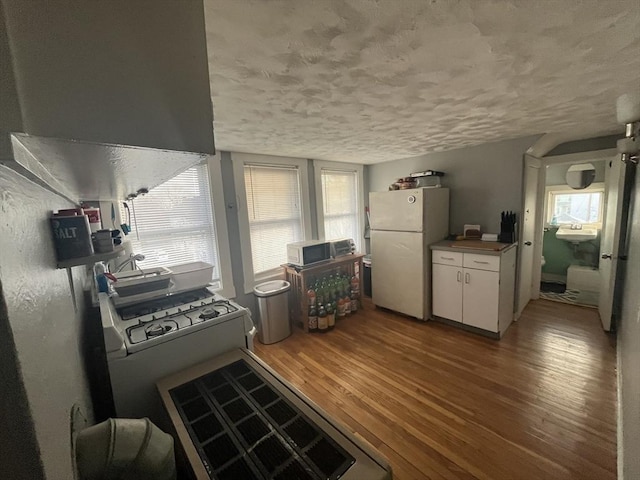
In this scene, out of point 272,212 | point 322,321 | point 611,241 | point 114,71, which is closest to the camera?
point 114,71

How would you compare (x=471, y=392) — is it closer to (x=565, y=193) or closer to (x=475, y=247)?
(x=475, y=247)

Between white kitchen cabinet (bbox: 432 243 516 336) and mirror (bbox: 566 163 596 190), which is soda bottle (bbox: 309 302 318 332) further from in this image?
mirror (bbox: 566 163 596 190)

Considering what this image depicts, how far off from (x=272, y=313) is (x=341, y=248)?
126 centimetres

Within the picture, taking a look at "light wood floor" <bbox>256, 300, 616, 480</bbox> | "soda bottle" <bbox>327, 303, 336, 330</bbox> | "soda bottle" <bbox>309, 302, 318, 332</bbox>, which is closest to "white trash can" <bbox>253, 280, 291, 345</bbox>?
"light wood floor" <bbox>256, 300, 616, 480</bbox>

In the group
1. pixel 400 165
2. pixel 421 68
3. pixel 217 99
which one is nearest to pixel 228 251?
pixel 217 99

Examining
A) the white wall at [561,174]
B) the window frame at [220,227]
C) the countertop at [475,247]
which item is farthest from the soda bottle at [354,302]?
the white wall at [561,174]

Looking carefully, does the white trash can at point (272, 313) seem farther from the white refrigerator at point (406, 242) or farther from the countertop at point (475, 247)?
the countertop at point (475, 247)

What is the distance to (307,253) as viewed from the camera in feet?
10.4

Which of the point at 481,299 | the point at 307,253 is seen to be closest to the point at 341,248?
the point at 307,253

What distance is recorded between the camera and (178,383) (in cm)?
121

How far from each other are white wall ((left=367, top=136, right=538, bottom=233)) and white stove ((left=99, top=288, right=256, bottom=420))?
307 centimetres

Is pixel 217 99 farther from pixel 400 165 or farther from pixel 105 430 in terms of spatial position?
pixel 400 165

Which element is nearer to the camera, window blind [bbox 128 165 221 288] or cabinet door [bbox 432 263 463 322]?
window blind [bbox 128 165 221 288]

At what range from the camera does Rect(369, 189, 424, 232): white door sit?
3047mm
